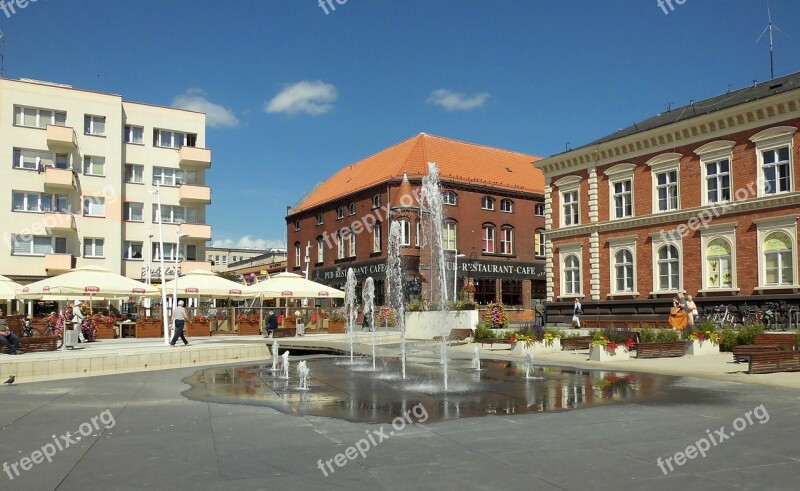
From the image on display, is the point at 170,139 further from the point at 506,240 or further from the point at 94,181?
the point at 506,240

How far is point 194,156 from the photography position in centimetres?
5128

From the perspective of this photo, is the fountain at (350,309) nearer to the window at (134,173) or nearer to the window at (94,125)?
the window at (134,173)

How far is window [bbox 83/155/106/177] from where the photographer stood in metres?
47.7

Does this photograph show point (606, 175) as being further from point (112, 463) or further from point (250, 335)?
point (112, 463)

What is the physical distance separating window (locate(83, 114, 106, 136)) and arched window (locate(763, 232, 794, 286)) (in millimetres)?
41188

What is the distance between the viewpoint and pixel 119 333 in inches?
1235

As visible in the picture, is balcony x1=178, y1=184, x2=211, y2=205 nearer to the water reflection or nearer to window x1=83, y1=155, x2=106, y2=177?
window x1=83, y1=155, x2=106, y2=177

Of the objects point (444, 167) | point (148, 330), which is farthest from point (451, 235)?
point (148, 330)

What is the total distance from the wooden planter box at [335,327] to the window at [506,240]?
23.8 meters

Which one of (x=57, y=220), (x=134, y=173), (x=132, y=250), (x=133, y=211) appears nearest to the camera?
(x=57, y=220)

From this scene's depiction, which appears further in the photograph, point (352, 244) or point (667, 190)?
point (352, 244)

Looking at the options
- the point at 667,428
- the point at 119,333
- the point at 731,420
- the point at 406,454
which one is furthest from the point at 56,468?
the point at 119,333

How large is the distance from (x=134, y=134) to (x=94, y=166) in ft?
14.1

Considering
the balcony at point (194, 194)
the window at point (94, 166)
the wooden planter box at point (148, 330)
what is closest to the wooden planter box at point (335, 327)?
the wooden planter box at point (148, 330)
